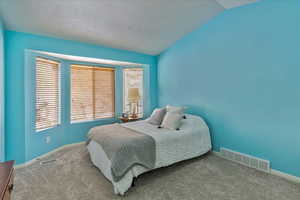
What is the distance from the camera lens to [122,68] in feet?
14.4

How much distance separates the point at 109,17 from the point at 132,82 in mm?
2154

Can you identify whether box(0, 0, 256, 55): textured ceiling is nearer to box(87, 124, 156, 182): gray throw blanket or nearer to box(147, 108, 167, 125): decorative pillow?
box(147, 108, 167, 125): decorative pillow

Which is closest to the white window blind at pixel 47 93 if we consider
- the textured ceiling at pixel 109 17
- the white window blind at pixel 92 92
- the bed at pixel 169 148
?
the white window blind at pixel 92 92

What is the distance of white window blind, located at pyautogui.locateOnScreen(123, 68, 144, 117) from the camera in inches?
177

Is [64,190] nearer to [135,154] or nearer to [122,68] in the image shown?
A: [135,154]

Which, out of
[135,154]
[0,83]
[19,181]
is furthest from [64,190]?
[0,83]

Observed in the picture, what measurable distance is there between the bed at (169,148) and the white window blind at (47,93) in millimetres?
1158

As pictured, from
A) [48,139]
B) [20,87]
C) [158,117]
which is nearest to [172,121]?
→ [158,117]

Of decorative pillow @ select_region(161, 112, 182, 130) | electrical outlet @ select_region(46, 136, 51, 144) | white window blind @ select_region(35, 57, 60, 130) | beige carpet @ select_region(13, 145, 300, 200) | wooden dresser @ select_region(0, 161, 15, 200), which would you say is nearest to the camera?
wooden dresser @ select_region(0, 161, 15, 200)

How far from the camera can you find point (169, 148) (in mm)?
2502

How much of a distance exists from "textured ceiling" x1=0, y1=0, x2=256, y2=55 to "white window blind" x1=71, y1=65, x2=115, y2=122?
3.02ft

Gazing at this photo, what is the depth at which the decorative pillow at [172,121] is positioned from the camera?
9.43 feet

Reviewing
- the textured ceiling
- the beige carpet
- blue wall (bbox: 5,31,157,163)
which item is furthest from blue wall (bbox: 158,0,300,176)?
blue wall (bbox: 5,31,157,163)

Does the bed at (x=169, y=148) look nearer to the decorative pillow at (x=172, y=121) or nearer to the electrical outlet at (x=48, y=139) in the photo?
the decorative pillow at (x=172, y=121)
